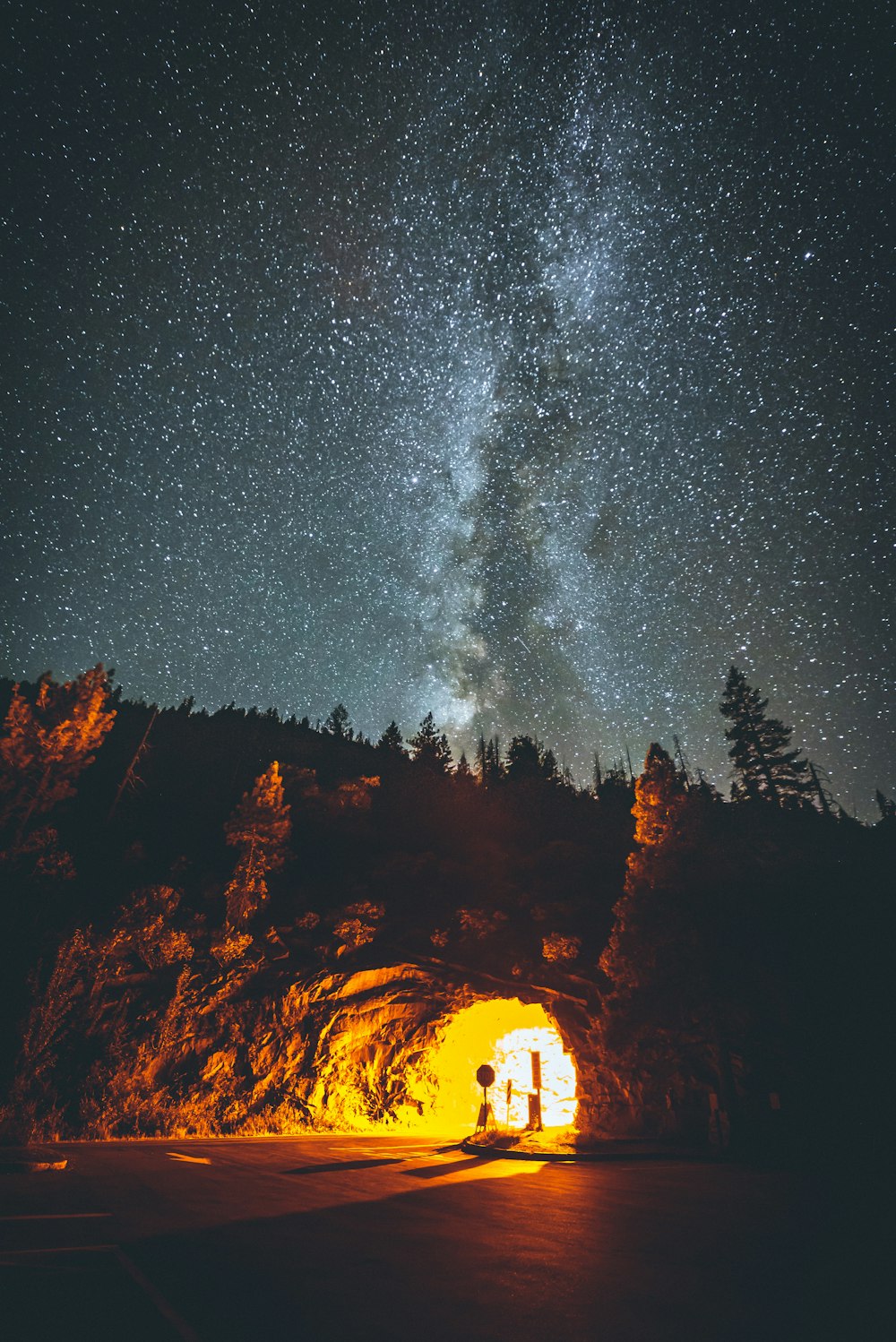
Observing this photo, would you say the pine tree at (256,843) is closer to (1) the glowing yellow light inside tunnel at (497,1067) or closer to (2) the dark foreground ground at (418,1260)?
(1) the glowing yellow light inside tunnel at (497,1067)

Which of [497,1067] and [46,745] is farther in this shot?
[497,1067]

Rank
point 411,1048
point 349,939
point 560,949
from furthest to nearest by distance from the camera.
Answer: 1. point 411,1048
2. point 349,939
3. point 560,949

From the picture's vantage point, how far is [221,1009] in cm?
2488

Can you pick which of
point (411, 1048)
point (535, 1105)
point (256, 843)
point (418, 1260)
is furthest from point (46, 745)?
point (418, 1260)

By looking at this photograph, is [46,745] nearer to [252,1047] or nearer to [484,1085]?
[252,1047]

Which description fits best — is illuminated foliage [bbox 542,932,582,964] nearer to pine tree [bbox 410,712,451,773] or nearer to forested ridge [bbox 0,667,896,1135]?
forested ridge [bbox 0,667,896,1135]

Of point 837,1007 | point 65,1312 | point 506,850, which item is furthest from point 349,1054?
point 65,1312

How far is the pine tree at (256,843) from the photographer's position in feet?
89.1

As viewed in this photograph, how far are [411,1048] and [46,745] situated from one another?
2120 cm

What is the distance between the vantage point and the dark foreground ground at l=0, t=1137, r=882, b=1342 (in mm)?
4645

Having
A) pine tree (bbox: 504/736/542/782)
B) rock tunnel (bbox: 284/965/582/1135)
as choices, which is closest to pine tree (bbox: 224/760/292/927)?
rock tunnel (bbox: 284/965/582/1135)

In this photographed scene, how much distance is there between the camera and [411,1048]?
28.6 meters

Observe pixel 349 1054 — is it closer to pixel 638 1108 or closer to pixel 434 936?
pixel 434 936

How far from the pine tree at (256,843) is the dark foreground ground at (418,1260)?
49.6ft
